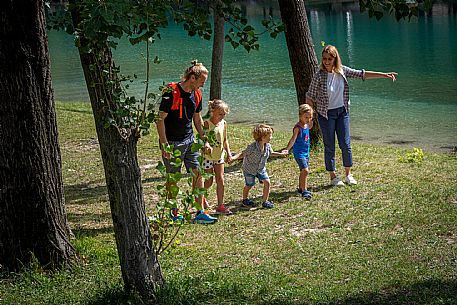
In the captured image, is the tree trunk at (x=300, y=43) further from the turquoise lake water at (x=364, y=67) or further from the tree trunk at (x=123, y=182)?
the tree trunk at (x=123, y=182)

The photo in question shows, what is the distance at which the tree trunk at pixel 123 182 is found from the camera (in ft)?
16.6

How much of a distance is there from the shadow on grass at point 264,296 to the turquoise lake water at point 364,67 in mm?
9204

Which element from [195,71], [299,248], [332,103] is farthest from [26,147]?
[332,103]

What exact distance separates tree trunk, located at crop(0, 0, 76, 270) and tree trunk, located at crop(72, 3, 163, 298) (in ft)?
3.75

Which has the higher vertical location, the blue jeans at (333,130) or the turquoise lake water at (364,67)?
the blue jeans at (333,130)

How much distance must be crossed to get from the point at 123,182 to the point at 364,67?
22.6m

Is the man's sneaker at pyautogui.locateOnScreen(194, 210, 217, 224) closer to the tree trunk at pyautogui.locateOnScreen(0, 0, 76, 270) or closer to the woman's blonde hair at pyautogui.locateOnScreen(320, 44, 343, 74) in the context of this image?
the tree trunk at pyautogui.locateOnScreen(0, 0, 76, 270)

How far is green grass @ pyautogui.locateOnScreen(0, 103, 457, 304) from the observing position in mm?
5410

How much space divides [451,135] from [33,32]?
11.4 meters

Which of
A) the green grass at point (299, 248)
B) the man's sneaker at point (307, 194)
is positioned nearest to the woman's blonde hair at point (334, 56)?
the green grass at point (299, 248)

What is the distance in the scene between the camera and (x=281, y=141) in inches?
513

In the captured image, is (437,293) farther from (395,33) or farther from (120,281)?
(395,33)

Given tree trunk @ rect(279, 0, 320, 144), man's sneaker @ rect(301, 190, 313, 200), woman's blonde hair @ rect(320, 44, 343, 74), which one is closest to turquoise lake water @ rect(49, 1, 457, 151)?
tree trunk @ rect(279, 0, 320, 144)

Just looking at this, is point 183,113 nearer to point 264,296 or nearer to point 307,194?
point 307,194
